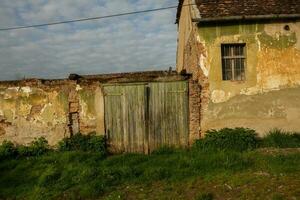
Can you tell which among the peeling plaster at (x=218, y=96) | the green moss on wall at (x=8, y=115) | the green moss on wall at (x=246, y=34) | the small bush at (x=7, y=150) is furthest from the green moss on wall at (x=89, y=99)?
the green moss on wall at (x=246, y=34)

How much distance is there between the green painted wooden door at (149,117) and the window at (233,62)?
1511 mm

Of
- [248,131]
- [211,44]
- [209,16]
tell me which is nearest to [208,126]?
[248,131]

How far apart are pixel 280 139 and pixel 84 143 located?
6468 mm

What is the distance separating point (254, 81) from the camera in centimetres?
1441

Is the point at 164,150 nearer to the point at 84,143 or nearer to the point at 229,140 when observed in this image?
the point at 229,140

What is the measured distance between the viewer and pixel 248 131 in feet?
46.1

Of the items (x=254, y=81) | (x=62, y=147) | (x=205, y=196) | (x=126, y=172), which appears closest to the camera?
(x=205, y=196)

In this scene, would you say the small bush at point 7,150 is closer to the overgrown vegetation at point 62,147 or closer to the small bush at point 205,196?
the overgrown vegetation at point 62,147

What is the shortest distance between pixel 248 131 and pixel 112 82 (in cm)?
487

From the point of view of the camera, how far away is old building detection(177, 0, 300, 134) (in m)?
14.4

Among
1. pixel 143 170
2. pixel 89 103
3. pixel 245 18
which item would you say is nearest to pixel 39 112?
pixel 89 103

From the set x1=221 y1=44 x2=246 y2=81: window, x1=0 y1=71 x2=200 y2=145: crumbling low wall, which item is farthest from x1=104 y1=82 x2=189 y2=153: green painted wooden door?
x1=221 y1=44 x2=246 y2=81: window

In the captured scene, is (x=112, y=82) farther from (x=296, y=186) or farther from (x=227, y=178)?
(x=296, y=186)

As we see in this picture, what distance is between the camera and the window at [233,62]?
575 inches
